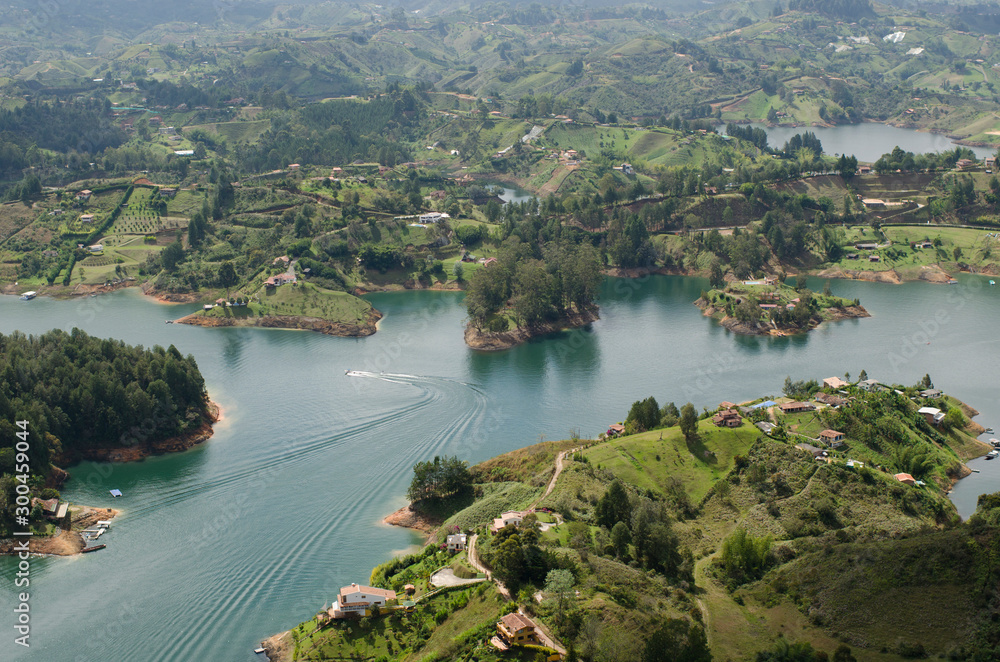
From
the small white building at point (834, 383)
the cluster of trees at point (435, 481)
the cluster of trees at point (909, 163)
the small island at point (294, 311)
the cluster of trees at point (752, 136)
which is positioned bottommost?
the cluster of trees at point (435, 481)

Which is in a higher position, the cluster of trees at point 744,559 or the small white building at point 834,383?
the small white building at point 834,383

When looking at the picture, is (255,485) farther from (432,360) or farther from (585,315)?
(585,315)

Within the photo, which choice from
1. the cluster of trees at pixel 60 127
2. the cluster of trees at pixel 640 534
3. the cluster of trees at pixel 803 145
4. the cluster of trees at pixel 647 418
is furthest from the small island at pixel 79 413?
the cluster of trees at pixel 803 145

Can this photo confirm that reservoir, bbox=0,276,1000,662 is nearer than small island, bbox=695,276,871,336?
Yes

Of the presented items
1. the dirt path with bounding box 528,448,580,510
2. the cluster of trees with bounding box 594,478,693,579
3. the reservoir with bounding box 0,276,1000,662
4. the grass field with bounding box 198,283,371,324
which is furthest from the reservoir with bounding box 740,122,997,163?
the cluster of trees with bounding box 594,478,693,579

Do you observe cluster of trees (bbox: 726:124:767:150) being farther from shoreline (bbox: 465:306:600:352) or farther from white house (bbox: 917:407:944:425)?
white house (bbox: 917:407:944:425)

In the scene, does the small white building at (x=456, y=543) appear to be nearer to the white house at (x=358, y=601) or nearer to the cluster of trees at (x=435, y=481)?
the white house at (x=358, y=601)

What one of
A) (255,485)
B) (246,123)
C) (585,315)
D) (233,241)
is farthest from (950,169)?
(246,123)

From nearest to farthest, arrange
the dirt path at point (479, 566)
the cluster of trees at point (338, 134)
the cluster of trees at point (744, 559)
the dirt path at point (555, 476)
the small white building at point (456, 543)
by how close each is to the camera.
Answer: the dirt path at point (479, 566), the cluster of trees at point (744, 559), the small white building at point (456, 543), the dirt path at point (555, 476), the cluster of trees at point (338, 134)
